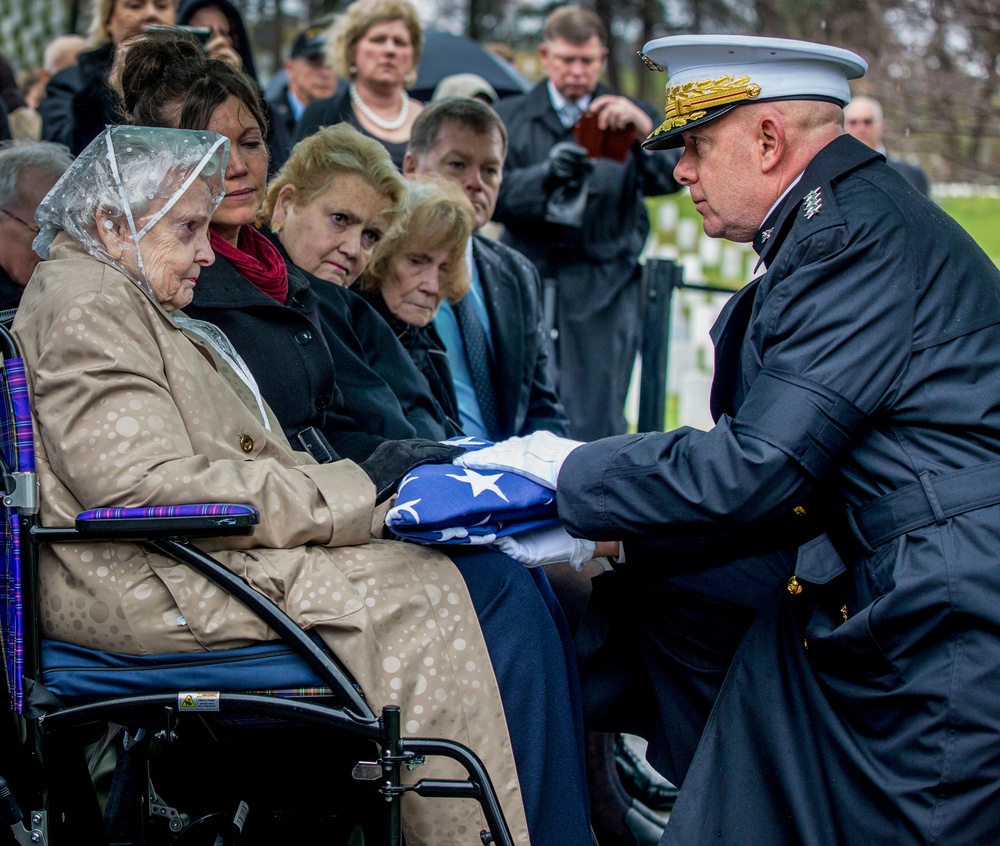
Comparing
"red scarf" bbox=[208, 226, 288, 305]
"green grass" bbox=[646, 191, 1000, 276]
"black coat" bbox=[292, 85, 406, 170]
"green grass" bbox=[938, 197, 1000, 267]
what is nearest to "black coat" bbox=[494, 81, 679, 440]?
→ "black coat" bbox=[292, 85, 406, 170]

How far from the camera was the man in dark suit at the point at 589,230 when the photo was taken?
6191mm

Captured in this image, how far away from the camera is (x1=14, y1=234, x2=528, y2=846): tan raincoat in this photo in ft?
7.79

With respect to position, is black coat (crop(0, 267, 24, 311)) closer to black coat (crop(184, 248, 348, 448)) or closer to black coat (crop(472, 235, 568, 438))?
black coat (crop(184, 248, 348, 448))

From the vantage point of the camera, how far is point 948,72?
773 cm

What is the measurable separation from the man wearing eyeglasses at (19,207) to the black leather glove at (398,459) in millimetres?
1296

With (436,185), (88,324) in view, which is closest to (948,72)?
(436,185)

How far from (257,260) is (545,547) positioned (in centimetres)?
110

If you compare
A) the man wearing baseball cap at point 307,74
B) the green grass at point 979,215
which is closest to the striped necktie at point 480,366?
the man wearing baseball cap at point 307,74

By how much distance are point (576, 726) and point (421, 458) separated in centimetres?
68

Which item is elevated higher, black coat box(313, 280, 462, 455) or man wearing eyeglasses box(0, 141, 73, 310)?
man wearing eyeglasses box(0, 141, 73, 310)

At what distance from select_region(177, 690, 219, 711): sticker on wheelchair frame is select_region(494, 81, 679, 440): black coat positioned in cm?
398

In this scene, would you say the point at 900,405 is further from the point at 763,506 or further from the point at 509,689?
the point at 509,689

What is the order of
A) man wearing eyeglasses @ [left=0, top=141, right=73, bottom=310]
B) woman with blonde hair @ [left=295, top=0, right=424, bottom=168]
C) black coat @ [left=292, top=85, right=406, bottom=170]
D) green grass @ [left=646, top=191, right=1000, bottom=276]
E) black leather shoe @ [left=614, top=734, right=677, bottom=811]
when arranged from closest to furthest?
man wearing eyeglasses @ [left=0, top=141, right=73, bottom=310] → black leather shoe @ [left=614, top=734, right=677, bottom=811] → black coat @ [left=292, top=85, right=406, bottom=170] → woman with blonde hair @ [left=295, top=0, right=424, bottom=168] → green grass @ [left=646, top=191, right=1000, bottom=276]

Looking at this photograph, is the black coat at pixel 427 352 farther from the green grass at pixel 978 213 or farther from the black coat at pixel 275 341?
the green grass at pixel 978 213
